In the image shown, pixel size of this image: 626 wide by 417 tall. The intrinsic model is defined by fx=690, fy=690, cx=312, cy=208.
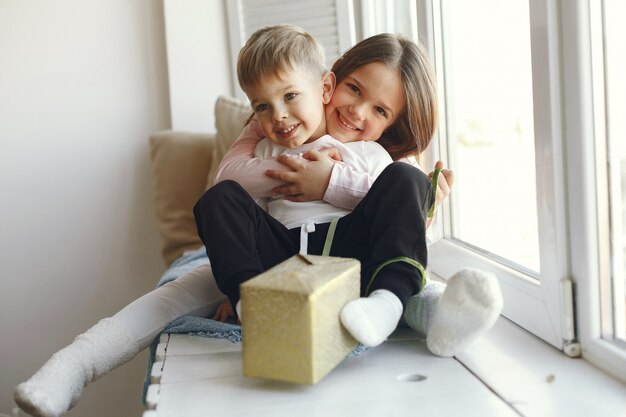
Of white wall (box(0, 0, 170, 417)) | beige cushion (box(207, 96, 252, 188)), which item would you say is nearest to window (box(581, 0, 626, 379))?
beige cushion (box(207, 96, 252, 188))

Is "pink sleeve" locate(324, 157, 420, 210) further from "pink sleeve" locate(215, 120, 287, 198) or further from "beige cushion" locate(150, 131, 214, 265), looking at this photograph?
"beige cushion" locate(150, 131, 214, 265)

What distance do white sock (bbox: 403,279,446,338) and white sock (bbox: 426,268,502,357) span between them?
0.03 m

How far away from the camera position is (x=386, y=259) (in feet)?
3.30

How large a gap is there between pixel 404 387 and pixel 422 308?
17 cm

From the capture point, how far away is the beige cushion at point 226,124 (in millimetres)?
1855

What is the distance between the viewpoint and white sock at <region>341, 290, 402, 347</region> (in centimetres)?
88

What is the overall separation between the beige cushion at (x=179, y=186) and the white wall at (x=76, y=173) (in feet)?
1.13

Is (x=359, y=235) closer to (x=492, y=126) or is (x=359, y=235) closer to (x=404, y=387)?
(x=404, y=387)

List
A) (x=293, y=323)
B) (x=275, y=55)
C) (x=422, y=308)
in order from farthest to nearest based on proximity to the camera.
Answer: (x=275, y=55) → (x=422, y=308) → (x=293, y=323)

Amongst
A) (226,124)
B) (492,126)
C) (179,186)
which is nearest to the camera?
(492,126)

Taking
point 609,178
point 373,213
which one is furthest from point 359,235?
point 609,178

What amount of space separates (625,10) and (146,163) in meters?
1.78

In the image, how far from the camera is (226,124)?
1.89 metres

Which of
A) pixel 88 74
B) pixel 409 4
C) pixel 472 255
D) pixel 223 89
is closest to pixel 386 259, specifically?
pixel 472 255
